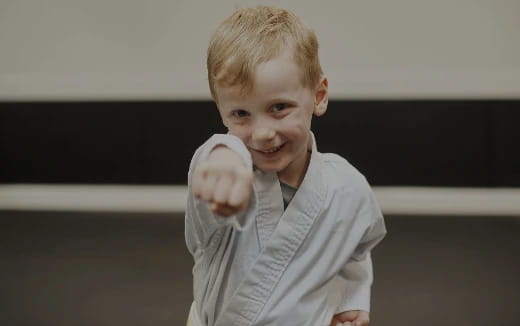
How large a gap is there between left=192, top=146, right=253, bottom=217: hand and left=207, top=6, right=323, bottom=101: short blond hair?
194 mm

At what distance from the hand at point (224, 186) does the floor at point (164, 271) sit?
1373 mm

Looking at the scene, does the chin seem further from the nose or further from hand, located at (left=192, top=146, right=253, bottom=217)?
hand, located at (left=192, top=146, right=253, bottom=217)

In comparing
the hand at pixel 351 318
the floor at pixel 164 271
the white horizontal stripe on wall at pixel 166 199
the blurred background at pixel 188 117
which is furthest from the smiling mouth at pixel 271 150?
the white horizontal stripe on wall at pixel 166 199

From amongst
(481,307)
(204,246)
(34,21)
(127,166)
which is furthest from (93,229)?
(204,246)

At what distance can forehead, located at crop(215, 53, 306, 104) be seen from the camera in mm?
773

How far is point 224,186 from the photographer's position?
1.97 feet

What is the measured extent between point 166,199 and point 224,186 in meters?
2.46

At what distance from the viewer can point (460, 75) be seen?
109 inches

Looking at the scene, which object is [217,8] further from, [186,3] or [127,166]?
[127,166]

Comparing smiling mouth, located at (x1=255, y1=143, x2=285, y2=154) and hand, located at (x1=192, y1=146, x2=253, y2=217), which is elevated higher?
hand, located at (x1=192, y1=146, x2=253, y2=217)

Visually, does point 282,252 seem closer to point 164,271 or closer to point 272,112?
point 272,112

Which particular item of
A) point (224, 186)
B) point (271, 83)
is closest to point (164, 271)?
point (271, 83)

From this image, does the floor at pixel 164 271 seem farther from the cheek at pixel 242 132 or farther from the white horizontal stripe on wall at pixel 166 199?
the cheek at pixel 242 132

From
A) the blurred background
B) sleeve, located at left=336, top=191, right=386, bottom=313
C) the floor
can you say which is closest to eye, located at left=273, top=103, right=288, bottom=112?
sleeve, located at left=336, top=191, right=386, bottom=313
